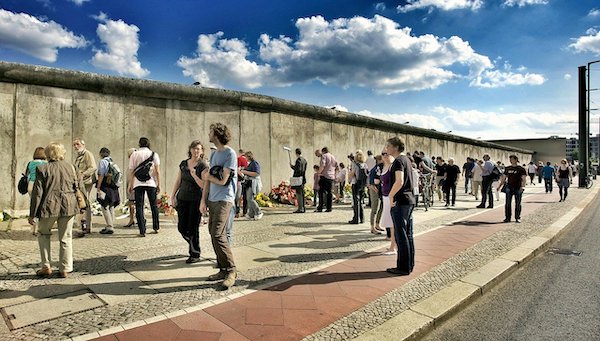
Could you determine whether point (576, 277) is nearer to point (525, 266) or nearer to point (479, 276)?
point (525, 266)

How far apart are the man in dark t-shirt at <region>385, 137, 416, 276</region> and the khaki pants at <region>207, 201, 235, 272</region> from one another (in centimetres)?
206

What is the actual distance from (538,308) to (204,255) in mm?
4219

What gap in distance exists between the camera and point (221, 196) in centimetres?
405

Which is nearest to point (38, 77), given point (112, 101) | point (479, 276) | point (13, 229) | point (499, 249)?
point (112, 101)

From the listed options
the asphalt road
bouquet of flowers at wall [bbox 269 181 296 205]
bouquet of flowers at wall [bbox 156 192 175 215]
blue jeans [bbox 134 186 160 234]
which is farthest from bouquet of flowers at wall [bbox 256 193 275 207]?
the asphalt road

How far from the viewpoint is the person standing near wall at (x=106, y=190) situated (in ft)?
21.6

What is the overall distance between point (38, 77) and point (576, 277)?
10.9 meters

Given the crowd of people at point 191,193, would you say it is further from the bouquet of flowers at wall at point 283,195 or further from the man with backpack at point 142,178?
the bouquet of flowers at wall at point 283,195

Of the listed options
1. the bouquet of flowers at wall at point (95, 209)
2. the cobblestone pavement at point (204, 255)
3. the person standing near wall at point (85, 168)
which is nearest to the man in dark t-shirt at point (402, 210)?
→ the cobblestone pavement at point (204, 255)

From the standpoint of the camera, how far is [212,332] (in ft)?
9.70

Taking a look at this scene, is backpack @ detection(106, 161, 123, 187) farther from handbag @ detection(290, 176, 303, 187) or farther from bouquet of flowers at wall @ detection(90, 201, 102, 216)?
handbag @ detection(290, 176, 303, 187)

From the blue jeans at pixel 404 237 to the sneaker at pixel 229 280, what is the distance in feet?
6.88

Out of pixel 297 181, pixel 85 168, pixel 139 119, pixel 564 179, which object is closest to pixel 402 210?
pixel 297 181

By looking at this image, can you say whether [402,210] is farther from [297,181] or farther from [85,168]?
[85,168]
